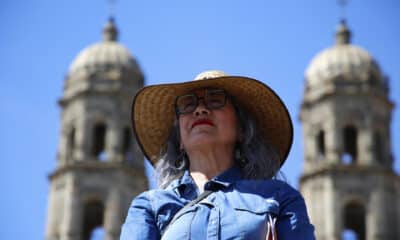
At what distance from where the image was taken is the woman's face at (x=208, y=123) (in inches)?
246

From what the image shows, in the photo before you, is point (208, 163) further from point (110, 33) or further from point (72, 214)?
point (110, 33)

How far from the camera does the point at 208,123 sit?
626 cm

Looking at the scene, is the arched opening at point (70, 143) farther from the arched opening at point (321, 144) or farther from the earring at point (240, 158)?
the earring at point (240, 158)

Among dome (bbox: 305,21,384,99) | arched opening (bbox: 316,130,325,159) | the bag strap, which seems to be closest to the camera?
the bag strap

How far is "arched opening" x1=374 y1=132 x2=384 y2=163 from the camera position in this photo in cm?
4006

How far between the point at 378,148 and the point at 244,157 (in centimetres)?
3453

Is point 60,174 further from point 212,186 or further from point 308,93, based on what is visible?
point 212,186

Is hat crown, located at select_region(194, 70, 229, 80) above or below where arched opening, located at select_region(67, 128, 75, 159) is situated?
below

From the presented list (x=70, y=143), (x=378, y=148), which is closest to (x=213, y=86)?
(x=70, y=143)

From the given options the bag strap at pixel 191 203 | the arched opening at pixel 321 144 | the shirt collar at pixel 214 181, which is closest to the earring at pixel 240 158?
the shirt collar at pixel 214 181

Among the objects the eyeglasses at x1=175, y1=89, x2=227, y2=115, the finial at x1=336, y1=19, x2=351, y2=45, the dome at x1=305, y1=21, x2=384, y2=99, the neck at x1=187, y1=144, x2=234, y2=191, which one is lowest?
the neck at x1=187, y1=144, x2=234, y2=191

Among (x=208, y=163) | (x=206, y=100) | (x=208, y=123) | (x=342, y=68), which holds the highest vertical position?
(x=342, y=68)

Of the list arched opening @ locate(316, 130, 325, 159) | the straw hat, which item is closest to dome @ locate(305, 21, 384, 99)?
arched opening @ locate(316, 130, 325, 159)

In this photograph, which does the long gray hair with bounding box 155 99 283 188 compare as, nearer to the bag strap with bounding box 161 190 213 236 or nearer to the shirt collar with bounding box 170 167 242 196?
the shirt collar with bounding box 170 167 242 196
